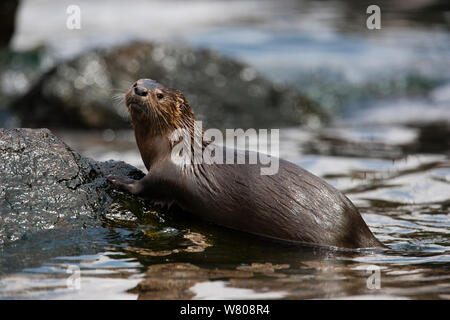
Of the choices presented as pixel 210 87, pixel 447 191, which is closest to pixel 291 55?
pixel 210 87

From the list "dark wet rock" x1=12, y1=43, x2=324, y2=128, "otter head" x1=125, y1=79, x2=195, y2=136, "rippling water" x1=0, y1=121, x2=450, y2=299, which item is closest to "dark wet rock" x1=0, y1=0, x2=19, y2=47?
"dark wet rock" x1=12, y1=43, x2=324, y2=128

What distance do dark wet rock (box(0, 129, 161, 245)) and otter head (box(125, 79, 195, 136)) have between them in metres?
0.62

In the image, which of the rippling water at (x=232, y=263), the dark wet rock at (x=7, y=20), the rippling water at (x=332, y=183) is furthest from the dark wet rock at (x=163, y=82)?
the rippling water at (x=232, y=263)

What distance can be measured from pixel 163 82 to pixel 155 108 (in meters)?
6.93

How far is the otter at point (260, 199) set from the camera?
5352mm

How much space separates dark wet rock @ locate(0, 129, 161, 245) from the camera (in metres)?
5.14

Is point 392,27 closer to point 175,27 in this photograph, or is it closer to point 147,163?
point 175,27

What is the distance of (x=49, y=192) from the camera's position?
5.29 metres

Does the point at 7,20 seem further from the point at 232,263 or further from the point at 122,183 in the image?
the point at 232,263

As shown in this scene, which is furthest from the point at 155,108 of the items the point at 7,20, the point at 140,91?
the point at 7,20

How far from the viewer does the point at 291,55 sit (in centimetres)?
1889

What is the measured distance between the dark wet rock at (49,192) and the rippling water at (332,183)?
101 millimetres

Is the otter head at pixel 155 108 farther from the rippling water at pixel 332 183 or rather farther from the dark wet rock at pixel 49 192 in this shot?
the rippling water at pixel 332 183

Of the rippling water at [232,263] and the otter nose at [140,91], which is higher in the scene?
the otter nose at [140,91]
